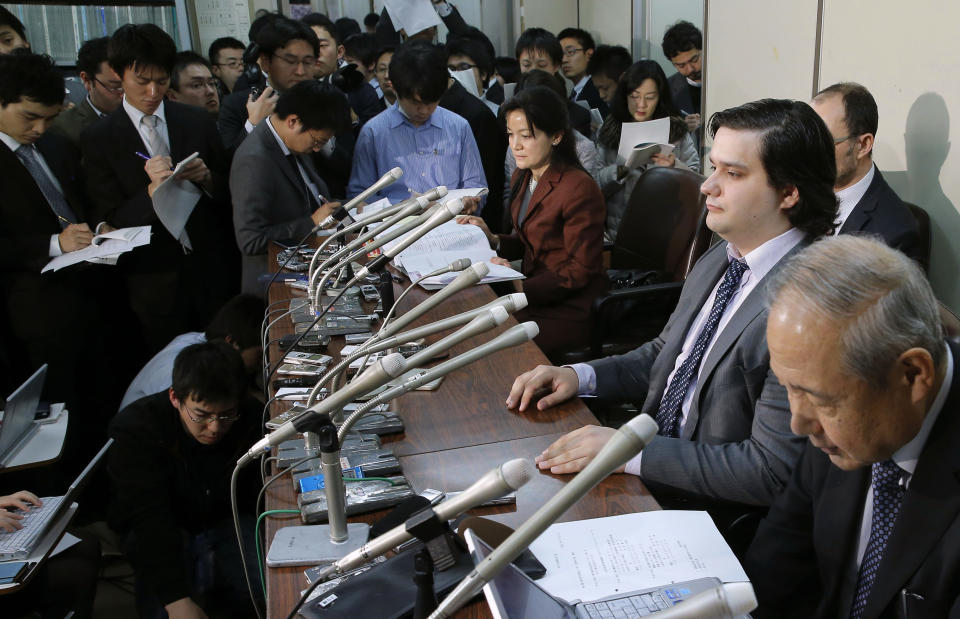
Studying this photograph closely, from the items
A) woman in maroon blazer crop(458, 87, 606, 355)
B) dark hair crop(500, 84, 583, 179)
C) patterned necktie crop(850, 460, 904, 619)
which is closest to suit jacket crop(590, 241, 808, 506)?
patterned necktie crop(850, 460, 904, 619)

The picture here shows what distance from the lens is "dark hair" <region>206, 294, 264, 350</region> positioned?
255 centimetres

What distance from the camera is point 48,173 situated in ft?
9.69

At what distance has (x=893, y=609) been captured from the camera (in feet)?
3.69

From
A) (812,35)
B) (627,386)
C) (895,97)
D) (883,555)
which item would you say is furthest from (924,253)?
(883,555)

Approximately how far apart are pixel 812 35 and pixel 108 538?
10.8ft

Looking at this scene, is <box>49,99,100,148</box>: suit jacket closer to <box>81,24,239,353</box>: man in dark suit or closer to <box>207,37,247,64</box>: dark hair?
<box>81,24,239,353</box>: man in dark suit

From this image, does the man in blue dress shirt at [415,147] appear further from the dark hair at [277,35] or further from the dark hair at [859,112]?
the dark hair at [859,112]

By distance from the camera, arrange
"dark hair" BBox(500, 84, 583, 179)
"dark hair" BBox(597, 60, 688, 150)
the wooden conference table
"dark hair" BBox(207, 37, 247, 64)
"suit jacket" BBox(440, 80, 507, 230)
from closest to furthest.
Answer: the wooden conference table, "dark hair" BBox(500, 84, 583, 179), "dark hair" BBox(597, 60, 688, 150), "suit jacket" BBox(440, 80, 507, 230), "dark hair" BBox(207, 37, 247, 64)

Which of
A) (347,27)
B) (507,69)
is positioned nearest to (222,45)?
(347,27)

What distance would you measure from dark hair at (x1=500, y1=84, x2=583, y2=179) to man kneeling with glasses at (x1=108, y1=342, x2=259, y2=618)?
4.71ft

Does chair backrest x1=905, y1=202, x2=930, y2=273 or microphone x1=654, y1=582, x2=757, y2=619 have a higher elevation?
microphone x1=654, y1=582, x2=757, y2=619

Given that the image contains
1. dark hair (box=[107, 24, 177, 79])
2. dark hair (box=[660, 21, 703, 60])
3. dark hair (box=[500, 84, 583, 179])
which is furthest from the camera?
dark hair (box=[660, 21, 703, 60])

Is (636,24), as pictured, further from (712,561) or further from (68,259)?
(712,561)

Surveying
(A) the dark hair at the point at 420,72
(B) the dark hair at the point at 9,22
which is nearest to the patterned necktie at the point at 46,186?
(A) the dark hair at the point at 420,72
